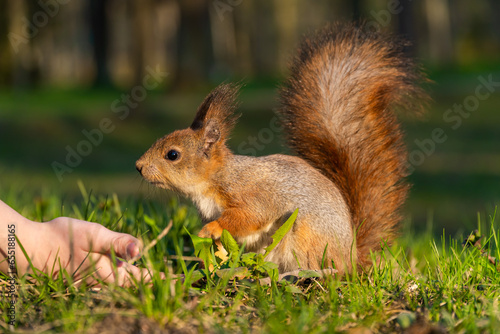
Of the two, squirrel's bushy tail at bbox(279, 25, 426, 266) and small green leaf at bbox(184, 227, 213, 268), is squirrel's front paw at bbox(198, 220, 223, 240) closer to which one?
small green leaf at bbox(184, 227, 213, 268)

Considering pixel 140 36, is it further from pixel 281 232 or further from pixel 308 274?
pixel 308 274

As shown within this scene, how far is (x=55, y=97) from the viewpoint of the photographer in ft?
54.2

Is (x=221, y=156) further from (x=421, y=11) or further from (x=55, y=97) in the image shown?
(x=421, y=11)

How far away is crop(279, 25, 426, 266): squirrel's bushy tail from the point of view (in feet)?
8.89

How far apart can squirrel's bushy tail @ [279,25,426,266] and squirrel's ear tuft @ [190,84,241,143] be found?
0.29 meters

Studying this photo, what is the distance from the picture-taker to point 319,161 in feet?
9.12

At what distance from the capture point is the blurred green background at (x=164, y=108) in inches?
281

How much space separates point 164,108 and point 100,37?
5.59 m

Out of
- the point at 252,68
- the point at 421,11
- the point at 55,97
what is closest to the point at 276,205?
the point at 55,97

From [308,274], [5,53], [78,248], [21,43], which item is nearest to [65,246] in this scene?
[78,248]

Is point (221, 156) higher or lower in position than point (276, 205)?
higher

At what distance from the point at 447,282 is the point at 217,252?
2.69ft

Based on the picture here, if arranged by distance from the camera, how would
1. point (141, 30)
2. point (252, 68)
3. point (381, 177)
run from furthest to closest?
point (252, 68) → point (141, 30) → point (381, 177)

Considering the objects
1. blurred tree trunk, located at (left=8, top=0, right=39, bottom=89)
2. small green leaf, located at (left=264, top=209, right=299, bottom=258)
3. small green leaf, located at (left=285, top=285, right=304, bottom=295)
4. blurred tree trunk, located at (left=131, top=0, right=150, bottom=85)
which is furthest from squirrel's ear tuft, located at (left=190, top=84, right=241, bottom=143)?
blurred tree trunk, located at (left=8, top=0, right=39, bottom=89)
